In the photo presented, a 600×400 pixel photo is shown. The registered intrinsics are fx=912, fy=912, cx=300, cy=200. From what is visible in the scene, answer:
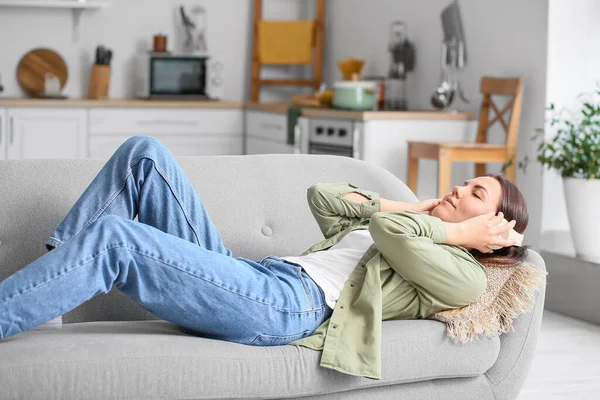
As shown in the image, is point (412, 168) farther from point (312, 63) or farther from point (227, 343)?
point (227, 343)

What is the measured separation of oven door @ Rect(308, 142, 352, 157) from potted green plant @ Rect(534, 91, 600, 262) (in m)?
1.04

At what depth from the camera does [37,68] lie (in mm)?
6234

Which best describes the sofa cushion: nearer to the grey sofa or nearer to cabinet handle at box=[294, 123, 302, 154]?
the grey sofa

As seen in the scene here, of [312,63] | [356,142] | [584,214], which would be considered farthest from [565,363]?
[312,63]

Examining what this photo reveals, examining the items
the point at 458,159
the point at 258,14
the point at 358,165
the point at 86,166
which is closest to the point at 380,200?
the point at 358,165

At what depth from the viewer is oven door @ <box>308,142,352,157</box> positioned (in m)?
4.68

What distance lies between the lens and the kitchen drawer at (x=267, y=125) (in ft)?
17.8

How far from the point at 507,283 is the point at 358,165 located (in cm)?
74

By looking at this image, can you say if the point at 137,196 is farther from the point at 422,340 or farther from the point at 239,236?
the point at 422,340

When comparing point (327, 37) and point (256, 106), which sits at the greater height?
point (327, 37)

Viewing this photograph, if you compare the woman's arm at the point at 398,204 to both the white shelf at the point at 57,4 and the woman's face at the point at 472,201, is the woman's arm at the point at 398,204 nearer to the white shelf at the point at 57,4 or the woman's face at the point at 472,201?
the woman's face at the point at 472,201

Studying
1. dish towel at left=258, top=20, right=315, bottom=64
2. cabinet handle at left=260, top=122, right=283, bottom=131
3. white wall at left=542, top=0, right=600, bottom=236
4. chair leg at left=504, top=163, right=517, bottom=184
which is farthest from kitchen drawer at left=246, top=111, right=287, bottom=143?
white wall at left=542, top=0, right=600, bottom=236

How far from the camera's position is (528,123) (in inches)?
171

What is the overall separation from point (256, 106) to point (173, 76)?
646 mm
